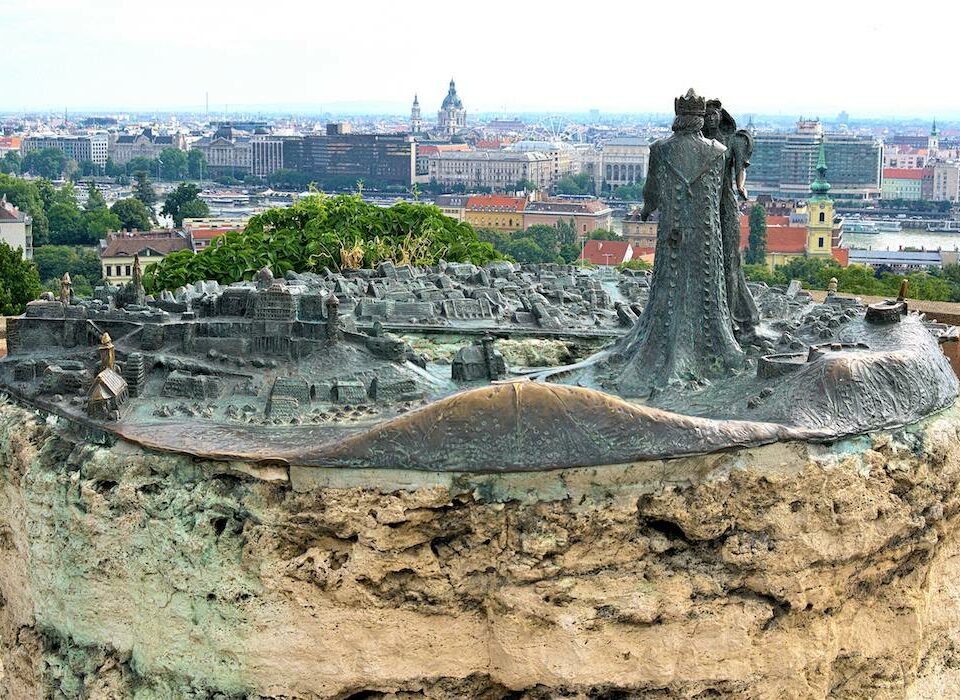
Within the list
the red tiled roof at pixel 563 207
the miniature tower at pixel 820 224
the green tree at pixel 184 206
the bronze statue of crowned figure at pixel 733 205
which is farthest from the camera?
the red tiled roof at pixel 563 207

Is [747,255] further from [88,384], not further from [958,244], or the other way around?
[88,384]

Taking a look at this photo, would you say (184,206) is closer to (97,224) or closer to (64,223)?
(64,223)

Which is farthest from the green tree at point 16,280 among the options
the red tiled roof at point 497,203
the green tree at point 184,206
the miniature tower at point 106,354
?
the red tiled roof at point 497,203

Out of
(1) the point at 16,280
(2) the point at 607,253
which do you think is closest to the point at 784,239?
(2) the point at 607,253

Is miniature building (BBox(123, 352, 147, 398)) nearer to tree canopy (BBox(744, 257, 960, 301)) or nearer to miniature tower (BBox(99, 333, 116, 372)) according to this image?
miniature tower (BBox(99, 333, 116, 372))

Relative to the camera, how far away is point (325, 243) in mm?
42375

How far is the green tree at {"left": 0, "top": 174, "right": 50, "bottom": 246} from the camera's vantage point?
360 feet

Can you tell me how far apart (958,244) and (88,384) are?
5772 inches

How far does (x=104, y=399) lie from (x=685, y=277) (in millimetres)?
7840

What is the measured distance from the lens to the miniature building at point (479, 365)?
21375 millimetres

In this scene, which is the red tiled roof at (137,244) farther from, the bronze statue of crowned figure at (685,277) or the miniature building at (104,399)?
the miniature building at (104,399)

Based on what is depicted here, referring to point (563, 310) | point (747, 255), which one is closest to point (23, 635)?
point (563, 310)

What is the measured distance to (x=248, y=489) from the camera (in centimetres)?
1822

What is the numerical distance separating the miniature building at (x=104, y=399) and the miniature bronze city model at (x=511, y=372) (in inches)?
1.1
